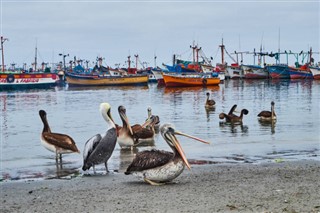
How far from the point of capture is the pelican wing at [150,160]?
845cm

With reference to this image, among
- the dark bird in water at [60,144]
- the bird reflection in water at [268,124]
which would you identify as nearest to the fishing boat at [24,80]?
the bird reflection in water at [268,124]

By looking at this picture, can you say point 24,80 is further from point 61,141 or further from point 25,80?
point 61,141

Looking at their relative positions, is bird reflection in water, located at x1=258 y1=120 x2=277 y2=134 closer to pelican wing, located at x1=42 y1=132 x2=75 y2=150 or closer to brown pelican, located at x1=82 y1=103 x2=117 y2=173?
pelican wing, located at x1=42 y1=132 x2=75 y2=150

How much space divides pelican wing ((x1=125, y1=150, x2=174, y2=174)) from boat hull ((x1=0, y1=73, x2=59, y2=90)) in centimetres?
7291

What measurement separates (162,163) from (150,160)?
185mm

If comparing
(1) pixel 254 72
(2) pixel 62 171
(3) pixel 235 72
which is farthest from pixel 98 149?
(3) pixel 235 72

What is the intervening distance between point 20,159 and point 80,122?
436 inches

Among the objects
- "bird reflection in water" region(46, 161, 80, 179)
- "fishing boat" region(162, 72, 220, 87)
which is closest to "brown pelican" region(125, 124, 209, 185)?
"bird reflection in water" region(46, 161, 80, 179)

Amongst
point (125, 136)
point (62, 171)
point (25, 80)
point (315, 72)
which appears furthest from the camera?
point (315, 72)

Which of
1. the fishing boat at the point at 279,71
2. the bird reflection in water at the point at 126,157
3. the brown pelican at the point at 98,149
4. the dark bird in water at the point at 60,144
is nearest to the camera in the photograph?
the brown pelican at the point at 98,149

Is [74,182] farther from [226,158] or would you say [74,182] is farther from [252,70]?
[252,70]

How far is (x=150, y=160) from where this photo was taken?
8.47 m

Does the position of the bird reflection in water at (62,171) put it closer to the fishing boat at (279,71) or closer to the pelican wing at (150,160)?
the pelican wing at (150,160)

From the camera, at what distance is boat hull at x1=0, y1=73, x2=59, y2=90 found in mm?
78688
